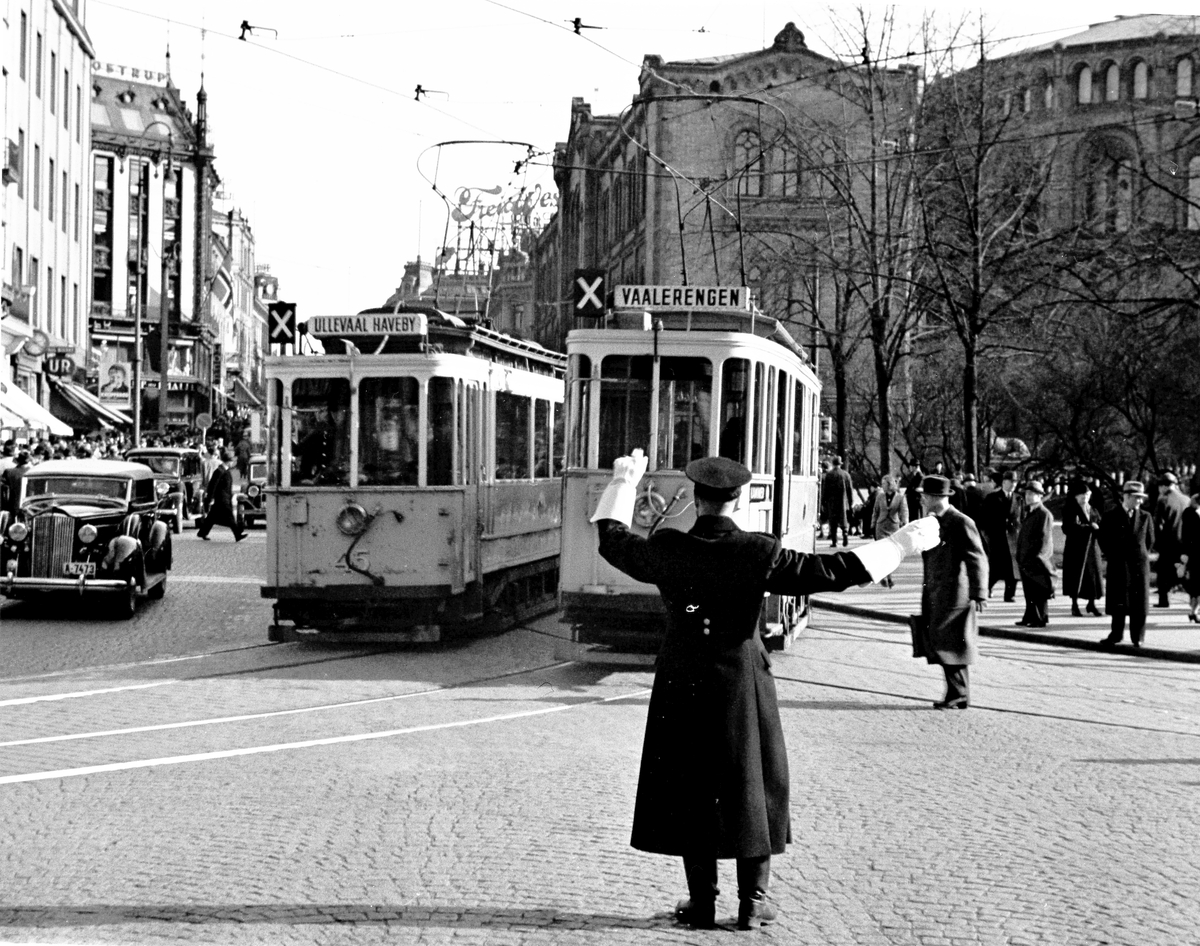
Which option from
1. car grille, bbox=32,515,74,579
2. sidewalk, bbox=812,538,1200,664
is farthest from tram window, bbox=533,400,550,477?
car grille, bbox=32,515,74,579

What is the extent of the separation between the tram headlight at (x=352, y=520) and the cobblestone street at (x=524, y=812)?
70.2 inches

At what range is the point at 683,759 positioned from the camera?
19.7 feet

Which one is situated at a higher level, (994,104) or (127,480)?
(994,104)

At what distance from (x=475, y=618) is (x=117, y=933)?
34.6ft

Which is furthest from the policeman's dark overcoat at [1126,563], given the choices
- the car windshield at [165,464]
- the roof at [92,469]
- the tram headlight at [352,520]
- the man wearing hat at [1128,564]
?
the car windshield at [165,464]

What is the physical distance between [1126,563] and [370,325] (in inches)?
314

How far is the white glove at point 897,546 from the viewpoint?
588cm

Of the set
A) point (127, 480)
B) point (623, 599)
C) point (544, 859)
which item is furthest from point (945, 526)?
point (127, 480)

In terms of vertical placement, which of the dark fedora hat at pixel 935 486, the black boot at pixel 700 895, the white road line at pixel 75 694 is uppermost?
the dark fedora hat at pixel 935 486

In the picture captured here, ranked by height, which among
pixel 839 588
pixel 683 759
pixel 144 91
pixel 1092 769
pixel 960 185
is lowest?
pixel 1092 769

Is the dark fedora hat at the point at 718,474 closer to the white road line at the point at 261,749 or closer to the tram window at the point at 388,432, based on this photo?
the white road line at the point at 261,749

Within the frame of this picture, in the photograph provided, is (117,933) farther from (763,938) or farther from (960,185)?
(960,185)

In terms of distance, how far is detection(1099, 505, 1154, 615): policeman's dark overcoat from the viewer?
56.4 feet

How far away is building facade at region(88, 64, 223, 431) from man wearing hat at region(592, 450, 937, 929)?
258 feet
